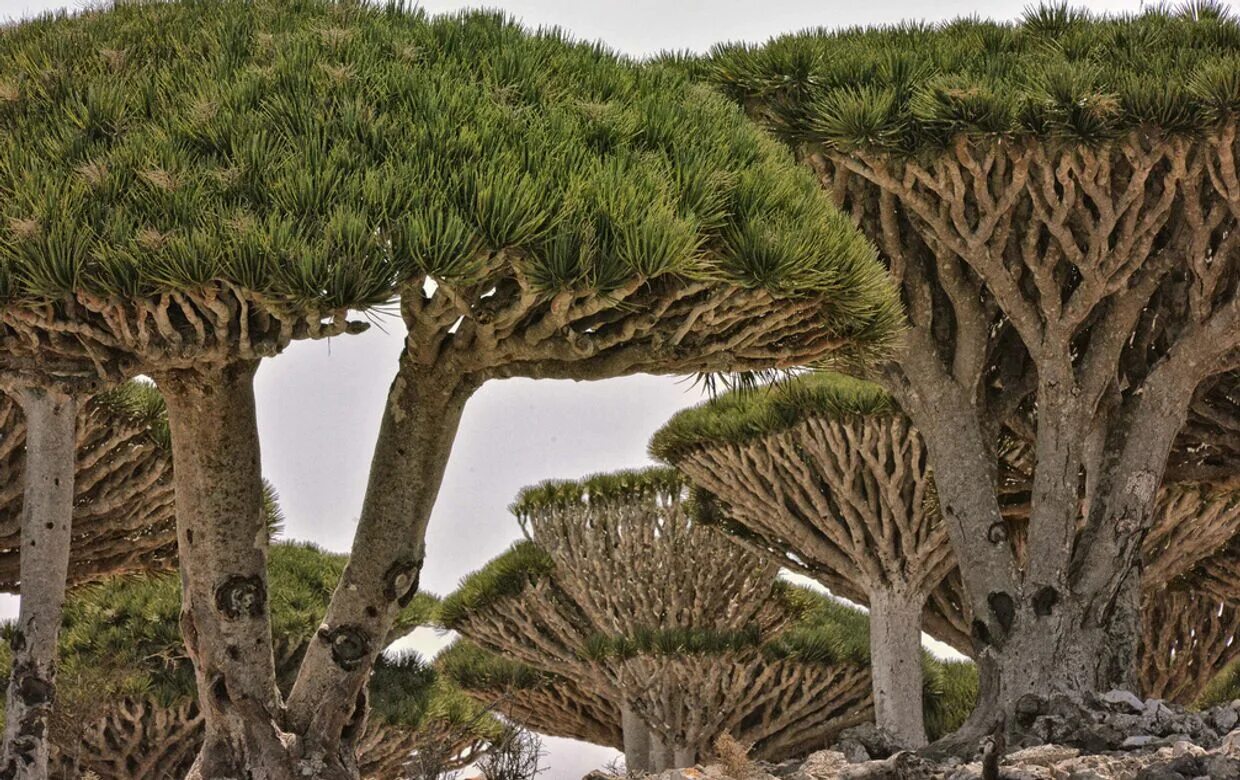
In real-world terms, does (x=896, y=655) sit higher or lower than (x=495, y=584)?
lower

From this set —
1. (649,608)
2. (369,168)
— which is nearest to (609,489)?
(649,608)

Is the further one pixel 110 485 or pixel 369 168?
pixel 110 485

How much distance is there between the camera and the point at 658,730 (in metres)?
13.7

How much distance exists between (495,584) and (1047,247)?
8.41m

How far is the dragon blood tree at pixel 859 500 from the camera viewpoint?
444 inches

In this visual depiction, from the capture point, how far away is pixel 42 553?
9023 mm

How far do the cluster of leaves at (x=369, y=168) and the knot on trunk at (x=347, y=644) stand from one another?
1676 mm

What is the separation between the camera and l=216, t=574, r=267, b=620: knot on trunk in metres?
6.06

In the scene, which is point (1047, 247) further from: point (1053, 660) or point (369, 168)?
point (369, 168)

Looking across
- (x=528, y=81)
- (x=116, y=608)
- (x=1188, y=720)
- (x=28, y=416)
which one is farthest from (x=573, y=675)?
(x=528, y=81)

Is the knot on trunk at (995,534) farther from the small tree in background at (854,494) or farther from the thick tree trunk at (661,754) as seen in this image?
the thick tree trunk at (661,754)

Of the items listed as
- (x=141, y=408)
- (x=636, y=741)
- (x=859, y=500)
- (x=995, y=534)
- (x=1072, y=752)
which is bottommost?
(x=1072, y=752)

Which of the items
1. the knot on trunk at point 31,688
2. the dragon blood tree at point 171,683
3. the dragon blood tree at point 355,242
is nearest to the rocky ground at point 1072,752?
the dragon blood tree at point 355,242

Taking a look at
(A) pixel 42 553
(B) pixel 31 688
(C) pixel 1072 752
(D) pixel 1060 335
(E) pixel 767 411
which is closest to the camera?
(C) pixel 1072 752
